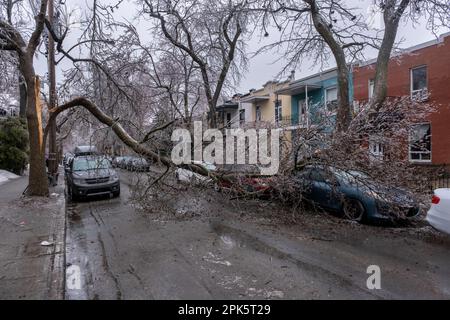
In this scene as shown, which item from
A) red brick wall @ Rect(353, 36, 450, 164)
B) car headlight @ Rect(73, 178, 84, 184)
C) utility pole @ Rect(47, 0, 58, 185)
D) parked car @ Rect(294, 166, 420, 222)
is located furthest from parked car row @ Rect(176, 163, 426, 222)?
red brick wall @ Rect(353, 36, 450, 164)

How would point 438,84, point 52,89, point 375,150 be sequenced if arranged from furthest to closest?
point 438,84 < point 52,89 < point 375,150

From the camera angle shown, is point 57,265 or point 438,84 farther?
point 438,84

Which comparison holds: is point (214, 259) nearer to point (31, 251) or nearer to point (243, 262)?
point (243, 262)

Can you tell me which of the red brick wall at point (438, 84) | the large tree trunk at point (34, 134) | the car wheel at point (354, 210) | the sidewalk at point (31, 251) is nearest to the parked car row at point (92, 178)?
the large tree trunk at point (34, 134)

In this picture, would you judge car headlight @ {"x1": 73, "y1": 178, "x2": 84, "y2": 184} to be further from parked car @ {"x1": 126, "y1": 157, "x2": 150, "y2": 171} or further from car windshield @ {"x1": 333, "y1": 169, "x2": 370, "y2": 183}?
car windshield @ {"x1": 333, "y1": 169, "x2": 370, "y2": 183}

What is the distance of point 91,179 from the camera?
12.7 meters

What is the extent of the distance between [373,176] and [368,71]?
13122mm

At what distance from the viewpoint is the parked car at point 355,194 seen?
7.91 metres

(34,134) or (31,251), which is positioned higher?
(34,134)

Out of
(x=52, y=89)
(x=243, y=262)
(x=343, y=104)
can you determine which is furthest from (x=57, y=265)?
(x=52, y=89)

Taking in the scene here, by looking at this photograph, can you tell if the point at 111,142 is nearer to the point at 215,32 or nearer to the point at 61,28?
the point at 61,28

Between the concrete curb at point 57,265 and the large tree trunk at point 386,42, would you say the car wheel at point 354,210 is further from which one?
the concrete curb at point 57,265

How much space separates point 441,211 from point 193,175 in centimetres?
607

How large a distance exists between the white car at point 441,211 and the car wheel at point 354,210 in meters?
2.05
